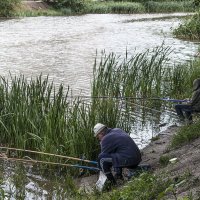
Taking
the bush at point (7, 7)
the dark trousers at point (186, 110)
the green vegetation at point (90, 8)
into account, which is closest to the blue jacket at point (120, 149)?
the dark trousers at point (186, 110)

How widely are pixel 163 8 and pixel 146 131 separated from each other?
57.6 meters

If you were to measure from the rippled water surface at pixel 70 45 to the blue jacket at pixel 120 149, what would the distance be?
8439 mm

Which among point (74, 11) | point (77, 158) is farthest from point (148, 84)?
point (74, 11)

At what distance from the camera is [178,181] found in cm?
725

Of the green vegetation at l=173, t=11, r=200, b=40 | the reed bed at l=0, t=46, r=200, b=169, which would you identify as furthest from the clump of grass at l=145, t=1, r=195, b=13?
the reed bed at l=0, t=46, r=200, b=169

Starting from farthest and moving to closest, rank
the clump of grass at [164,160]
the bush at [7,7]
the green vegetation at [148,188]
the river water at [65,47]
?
the bush at [7,7]
the river water at [65,47]
the clump of grass at [164,160]
the green vegetation at [148,188]

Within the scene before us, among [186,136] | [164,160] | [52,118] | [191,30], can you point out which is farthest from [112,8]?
[164,160]

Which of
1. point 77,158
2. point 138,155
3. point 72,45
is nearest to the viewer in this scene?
point 138,155

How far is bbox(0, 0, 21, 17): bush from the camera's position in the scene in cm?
5272

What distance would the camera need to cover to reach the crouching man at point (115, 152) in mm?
8680

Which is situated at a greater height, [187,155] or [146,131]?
[187,155]

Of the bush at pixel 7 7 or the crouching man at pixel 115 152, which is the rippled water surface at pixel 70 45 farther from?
the crouching man at pixel 115 152

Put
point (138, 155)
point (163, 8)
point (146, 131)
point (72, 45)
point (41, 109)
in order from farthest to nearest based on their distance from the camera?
point (163, 8), point (72, 45), point (146, 131), point (41, 109), point (138, 155)

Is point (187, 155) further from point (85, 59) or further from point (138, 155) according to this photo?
point (85, 59)
